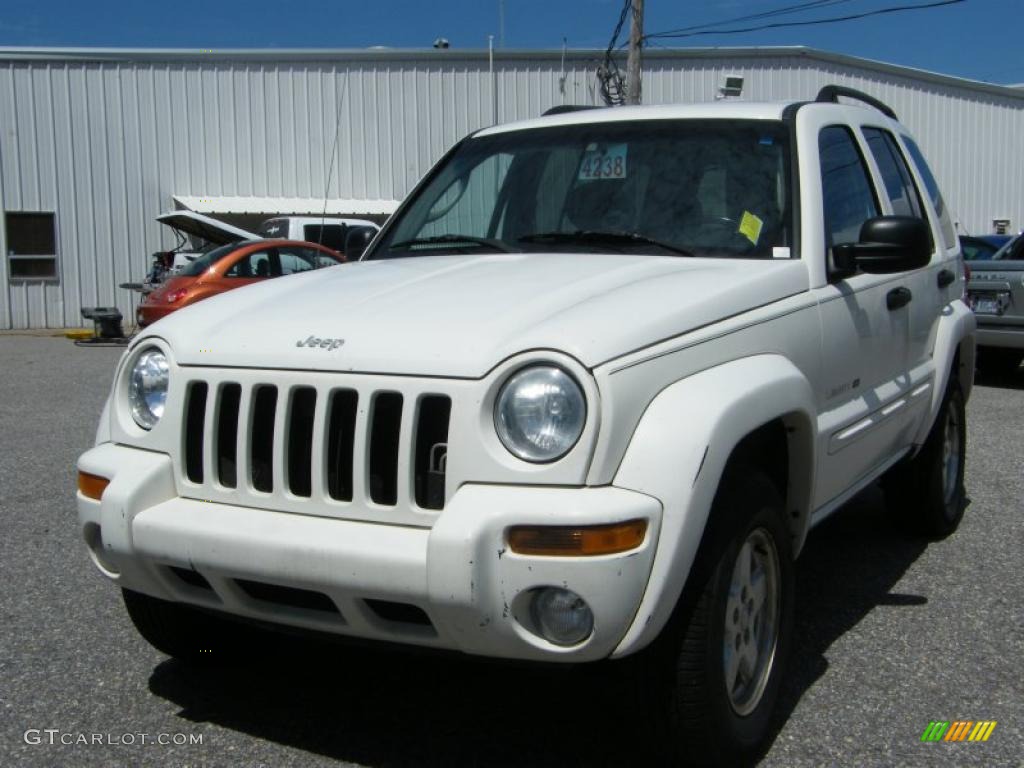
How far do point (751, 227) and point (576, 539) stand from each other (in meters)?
1.61

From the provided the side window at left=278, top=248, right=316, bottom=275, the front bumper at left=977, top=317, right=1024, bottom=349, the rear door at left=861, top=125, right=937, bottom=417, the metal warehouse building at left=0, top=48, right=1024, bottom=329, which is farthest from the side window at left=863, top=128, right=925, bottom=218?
the metal warehouse building at left=0, top=48, right=1024, bottom=329

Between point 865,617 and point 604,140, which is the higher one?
point 604,140

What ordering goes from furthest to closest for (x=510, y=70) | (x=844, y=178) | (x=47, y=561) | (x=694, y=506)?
(x=510, y=70), (x=47, y=561), (x=844, y=178), (x=694, y=506)

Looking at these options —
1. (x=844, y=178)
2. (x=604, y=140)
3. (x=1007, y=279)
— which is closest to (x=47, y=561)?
(x=604, y=140)

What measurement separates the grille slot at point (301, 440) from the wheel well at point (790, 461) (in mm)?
A: 1185

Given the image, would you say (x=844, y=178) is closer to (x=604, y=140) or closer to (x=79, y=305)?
(x=604, y=140)

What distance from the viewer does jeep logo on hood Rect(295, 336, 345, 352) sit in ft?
9.14

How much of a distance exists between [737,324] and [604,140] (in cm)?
138

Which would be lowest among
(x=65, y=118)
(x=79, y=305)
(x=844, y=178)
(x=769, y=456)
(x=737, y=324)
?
(x=79, y=305)

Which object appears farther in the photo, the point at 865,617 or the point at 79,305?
the point at 79,305

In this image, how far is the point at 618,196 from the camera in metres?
3.89

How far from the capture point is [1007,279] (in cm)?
1028

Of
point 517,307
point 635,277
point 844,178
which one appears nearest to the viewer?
point 517,307

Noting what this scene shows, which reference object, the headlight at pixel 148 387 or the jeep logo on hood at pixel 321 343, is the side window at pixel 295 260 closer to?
the headlight at pixel 148 387
